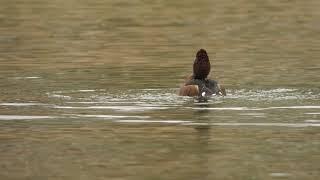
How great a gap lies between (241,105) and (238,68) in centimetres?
543

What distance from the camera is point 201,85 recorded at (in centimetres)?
1969

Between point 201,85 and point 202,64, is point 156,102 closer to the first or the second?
point 201,85

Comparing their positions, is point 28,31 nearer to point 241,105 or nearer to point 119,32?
point 119,32

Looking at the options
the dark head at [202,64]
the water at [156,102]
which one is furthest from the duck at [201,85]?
the water at [156,102]

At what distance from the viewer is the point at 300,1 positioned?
4472 centimetres

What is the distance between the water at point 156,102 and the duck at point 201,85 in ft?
0.53

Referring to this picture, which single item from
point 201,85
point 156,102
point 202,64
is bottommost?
point 156,102

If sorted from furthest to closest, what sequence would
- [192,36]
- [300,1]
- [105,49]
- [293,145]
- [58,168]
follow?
[300,1] → [192,36] → [105,49] → [293,145] → [58,168]

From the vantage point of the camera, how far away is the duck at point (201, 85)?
771 inches

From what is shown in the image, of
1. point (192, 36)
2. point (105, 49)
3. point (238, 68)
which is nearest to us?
point (238, 68)

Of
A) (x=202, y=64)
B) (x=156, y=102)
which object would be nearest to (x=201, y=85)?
(x=202, y=64)

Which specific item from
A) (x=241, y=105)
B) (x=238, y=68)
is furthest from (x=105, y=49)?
(x=241, y=105)

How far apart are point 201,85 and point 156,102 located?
2.65ft

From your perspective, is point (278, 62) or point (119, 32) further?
point (119, 32)
